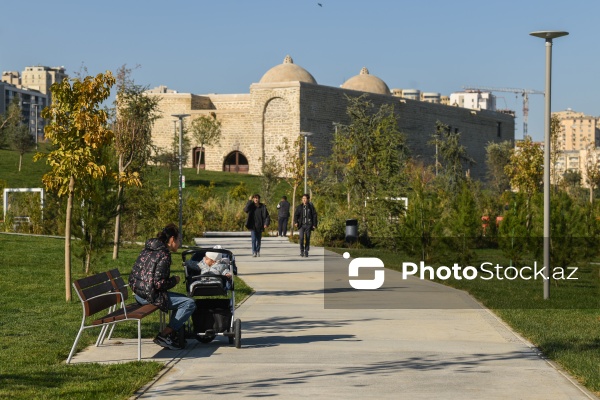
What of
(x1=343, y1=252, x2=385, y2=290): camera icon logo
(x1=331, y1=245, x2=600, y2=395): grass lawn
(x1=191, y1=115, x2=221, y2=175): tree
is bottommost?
(x1=331, y1=245, x2=600, y2=395): grass lawn

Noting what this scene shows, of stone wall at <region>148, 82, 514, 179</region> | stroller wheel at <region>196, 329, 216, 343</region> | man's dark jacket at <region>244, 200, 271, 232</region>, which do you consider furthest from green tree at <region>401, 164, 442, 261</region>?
stone wall at <region>148, 82, 514, 179</region>

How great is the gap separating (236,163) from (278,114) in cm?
654

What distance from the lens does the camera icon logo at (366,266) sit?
1866cm

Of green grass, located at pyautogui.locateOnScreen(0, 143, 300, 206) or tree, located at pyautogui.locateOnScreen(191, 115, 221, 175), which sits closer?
green grass, located at pyautogui.locateOnScreen(0, 143, 300, 206)

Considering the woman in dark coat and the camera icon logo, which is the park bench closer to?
the woman in dark coat

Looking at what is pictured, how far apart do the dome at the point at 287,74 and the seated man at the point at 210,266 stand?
7408 cm

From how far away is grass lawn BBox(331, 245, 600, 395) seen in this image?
10.1 metres

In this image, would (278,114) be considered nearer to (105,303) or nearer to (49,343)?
(49,343)

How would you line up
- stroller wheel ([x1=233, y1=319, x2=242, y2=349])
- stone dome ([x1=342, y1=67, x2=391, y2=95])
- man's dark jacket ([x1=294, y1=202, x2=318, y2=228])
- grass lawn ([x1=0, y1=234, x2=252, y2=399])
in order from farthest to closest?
stone dome ([x1=342, y1=67, x2=391, y2=95]), man's dark jacket ([x1=294, y1=202, x2=318, y2=228]), stroller wheel ([x1=233, y1=319, x2=242, y2=349]), grass lawn ([x1=0, y1=234, x2=252, y2=399])

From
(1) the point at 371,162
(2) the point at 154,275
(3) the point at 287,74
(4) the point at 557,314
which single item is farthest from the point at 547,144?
(3) the point at 287,74

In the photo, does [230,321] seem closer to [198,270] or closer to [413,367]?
[198,270]

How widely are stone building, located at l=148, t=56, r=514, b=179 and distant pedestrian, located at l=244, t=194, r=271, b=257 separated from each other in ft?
156

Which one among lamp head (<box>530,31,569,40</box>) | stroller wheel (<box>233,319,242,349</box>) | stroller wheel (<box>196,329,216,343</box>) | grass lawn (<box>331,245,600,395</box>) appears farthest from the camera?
lamp head (<box>530,31,569,40</box>)

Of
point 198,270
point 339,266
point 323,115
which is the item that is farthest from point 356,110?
point 323,115
